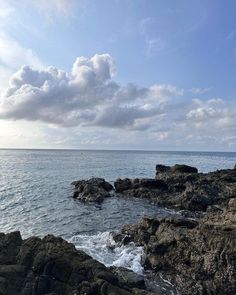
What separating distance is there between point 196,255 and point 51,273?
9.34 m

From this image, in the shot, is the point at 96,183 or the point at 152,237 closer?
the point at 152,237

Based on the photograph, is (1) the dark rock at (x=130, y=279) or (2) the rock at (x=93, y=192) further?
(2) the rock at (x=93, y=192)

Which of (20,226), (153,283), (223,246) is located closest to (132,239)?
(153,283)

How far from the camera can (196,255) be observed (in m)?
22.0

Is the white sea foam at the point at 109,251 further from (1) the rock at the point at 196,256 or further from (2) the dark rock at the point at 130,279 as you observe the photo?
(2) the dark rock at the point at 130,279

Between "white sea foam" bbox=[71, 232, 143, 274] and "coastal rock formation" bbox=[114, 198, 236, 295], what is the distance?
856 mm

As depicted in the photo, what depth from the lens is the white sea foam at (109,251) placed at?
24562 millimetres

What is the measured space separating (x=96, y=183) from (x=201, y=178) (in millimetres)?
18109

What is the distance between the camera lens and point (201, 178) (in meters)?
58.5

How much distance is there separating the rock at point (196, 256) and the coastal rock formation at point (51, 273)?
3298 mm

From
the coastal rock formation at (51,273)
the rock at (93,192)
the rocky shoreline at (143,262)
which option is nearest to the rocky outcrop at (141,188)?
the rock at (93,192)

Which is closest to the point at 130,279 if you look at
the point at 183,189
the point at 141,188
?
the point at 141,188

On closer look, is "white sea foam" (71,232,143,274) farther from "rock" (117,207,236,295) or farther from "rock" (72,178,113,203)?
"rock" (72,178,113,203)

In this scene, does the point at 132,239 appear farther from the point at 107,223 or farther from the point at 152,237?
the point at 107,223
